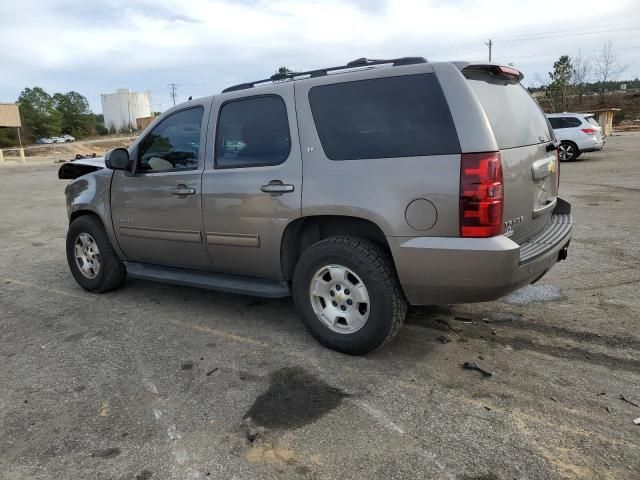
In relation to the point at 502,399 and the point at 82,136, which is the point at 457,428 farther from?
the point at 82,136

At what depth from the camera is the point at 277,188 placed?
3672 millimetres

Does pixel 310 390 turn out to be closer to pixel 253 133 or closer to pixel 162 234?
pixel 253 133

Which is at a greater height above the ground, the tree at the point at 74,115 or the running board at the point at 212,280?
the tree at the point at 74,115

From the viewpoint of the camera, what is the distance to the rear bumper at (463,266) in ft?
9.79

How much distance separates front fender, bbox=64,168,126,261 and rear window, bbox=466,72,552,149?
3.51m

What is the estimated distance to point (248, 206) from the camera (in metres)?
3.85

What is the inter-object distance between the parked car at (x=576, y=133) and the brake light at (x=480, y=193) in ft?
57.5

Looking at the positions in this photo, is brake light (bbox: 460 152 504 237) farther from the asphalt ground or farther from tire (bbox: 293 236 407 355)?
the asphalt ground

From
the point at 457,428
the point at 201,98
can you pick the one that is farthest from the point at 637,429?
the point at 201,98

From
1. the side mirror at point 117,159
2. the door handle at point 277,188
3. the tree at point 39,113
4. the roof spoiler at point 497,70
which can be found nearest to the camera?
the roof spoiler at point 497,70

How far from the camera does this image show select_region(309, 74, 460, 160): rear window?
3.09 m

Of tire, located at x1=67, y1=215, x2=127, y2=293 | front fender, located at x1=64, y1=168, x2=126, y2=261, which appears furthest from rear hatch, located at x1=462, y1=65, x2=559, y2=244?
tire, located at x1=67, y1=215, x2=127, y2=293

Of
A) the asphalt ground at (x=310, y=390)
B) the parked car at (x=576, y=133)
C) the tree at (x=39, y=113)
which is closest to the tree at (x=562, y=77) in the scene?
the parked car at (x=576, y=133)

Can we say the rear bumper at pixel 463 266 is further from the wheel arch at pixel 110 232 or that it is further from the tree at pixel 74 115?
the tree at pixel 74 115
